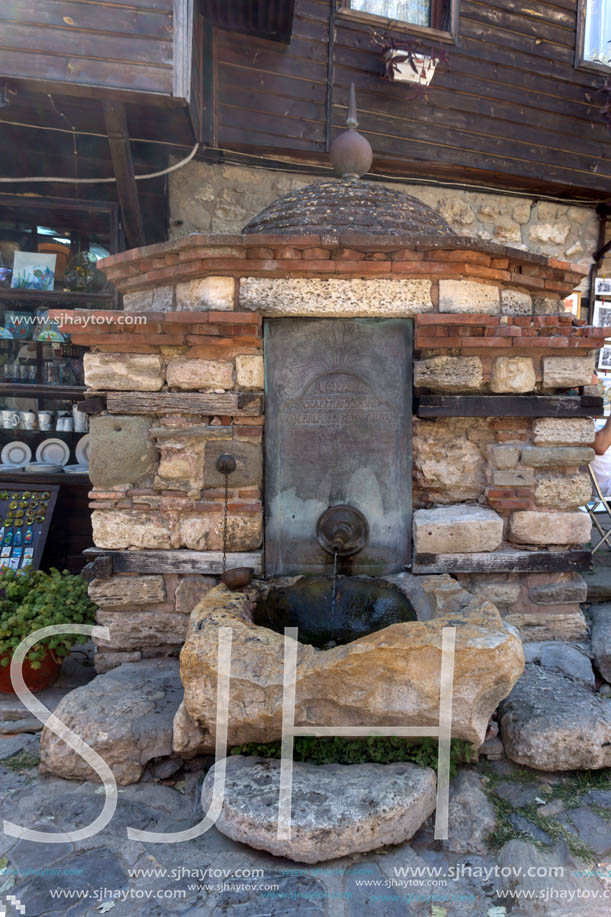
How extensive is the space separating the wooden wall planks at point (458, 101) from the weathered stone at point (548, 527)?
11.8ft

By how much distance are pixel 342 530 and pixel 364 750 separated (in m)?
1.09

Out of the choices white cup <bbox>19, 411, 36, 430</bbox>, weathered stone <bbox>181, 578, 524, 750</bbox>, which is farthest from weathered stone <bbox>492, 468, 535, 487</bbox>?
white cup <bbox>19, 411, 36, 430</bbox>

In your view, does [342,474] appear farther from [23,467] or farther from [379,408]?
[23,467]

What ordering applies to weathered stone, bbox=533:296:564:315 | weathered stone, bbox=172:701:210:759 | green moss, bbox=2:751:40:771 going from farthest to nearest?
weathered stone, bbox=533:296:564:315 < green moss, bbox=2:751:40:771 < weathered stone, bbox=172:701:210:759

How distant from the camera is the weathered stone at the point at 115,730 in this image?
2373 millimetres

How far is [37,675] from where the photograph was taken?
3.05 meters

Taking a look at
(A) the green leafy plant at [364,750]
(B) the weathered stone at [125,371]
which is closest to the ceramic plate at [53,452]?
(B) the weathered stone at [125,371]

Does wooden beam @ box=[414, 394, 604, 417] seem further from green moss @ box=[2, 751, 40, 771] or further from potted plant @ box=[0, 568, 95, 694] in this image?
green moss @ box=[2, 751, 40, 771]

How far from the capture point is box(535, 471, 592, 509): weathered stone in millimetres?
3121

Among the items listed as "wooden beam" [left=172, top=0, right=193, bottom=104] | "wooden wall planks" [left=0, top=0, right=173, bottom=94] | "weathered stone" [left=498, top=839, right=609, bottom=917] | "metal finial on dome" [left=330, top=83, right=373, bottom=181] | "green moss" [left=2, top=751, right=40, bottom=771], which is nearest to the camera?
"weathered stone" [left=498, top=839, right=609, bottom=917]

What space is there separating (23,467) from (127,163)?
250cm

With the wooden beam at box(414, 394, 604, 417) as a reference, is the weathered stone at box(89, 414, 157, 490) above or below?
below

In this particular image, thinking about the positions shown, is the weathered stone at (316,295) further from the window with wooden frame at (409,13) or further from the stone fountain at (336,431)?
the window with wooden frame at (409,13)

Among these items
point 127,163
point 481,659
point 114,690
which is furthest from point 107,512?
point 127,163
